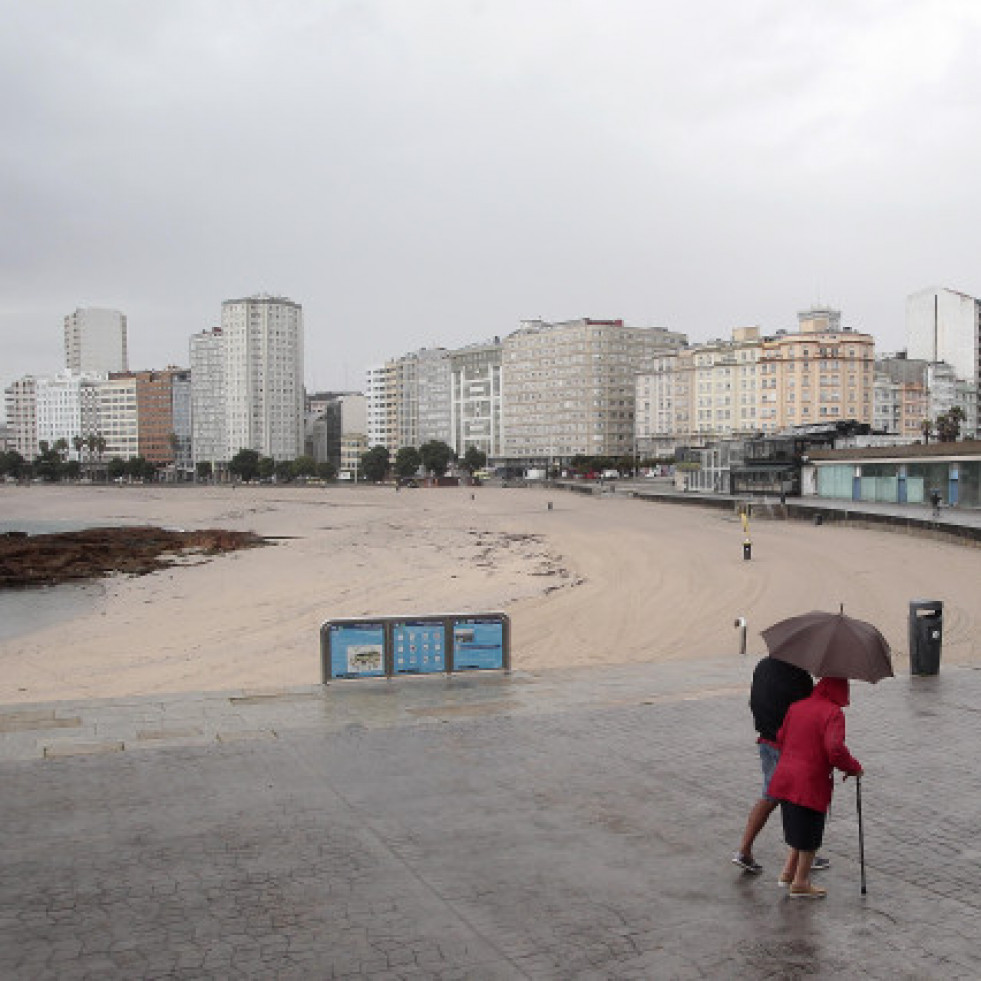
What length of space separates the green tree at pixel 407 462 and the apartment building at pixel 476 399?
74.2ft

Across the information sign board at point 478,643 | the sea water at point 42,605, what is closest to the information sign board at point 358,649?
the information sign board at point 478,643

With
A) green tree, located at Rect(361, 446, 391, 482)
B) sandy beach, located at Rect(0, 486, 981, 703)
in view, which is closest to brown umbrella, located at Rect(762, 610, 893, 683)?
sandy beach, located at Rect(0, 486, 981, 703)

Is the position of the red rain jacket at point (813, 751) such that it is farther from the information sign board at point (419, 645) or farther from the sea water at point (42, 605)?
the sea water at point (42, 605)

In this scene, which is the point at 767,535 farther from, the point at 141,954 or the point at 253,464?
the point at 253,464

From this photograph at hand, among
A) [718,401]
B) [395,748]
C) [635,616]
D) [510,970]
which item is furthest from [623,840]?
[718,401]

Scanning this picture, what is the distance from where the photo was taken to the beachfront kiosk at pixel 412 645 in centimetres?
1195

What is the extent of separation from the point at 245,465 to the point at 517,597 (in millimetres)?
155957

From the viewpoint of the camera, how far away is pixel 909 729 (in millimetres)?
9664

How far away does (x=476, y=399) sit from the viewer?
188625 millimetres

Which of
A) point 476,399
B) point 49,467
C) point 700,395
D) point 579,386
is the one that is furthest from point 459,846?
point 49,467

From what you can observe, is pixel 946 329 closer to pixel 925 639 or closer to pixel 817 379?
pixel 817 379

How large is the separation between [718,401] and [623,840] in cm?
13371

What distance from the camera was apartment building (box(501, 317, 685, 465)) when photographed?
165000 mm

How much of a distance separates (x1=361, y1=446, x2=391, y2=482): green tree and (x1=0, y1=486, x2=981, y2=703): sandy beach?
398 feet
